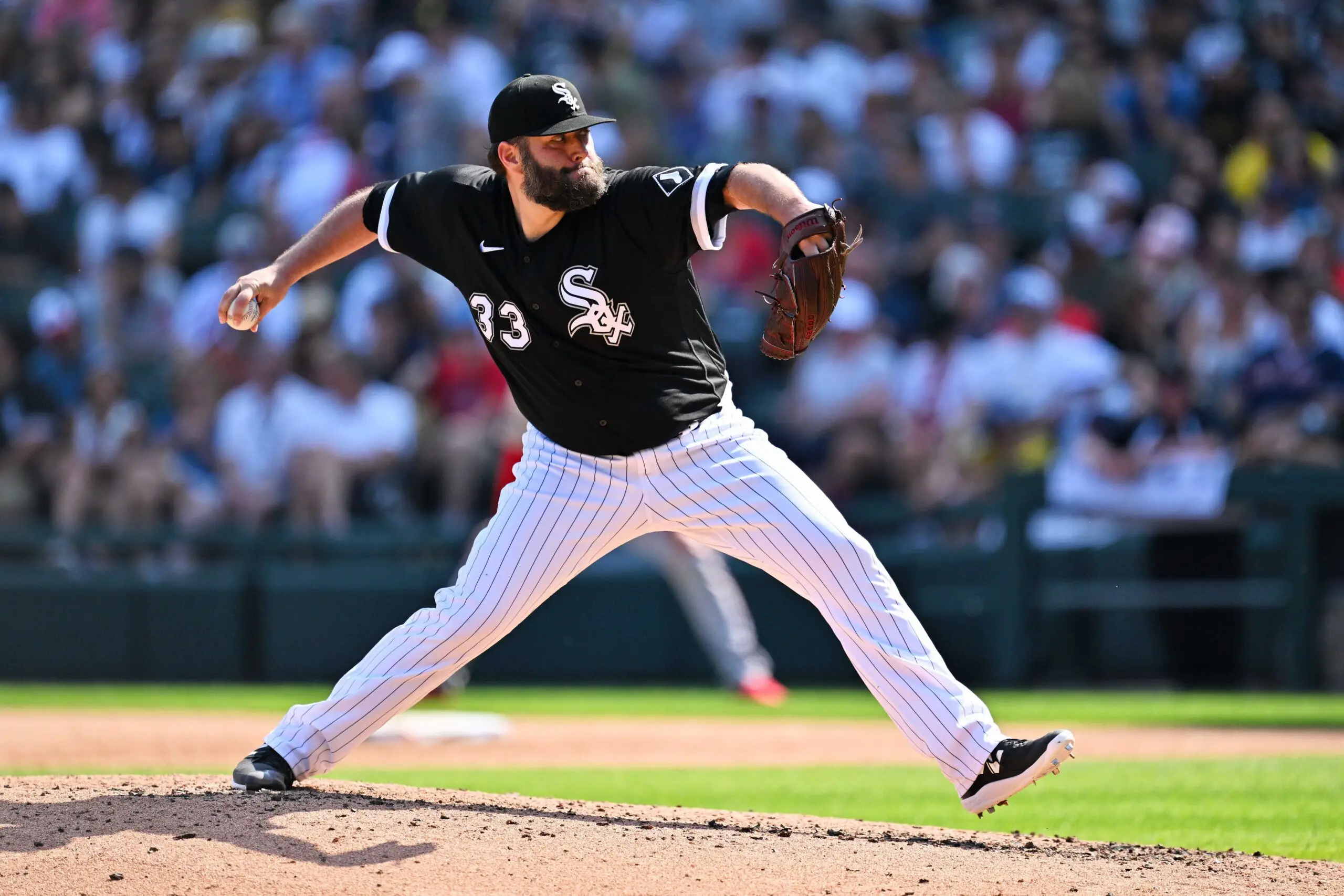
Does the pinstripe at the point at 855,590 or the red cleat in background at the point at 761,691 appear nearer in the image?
the pinstripe at the point at 855,590

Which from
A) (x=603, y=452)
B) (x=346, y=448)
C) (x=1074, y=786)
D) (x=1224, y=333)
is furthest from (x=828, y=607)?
(x=346, y=448)

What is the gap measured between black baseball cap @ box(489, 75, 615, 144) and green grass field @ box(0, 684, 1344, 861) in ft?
7.37

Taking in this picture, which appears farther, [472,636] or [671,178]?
[472,636]

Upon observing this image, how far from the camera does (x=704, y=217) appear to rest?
421 cm

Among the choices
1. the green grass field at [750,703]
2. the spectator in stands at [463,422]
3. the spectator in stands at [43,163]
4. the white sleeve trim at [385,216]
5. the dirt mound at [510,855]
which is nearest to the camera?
the dirt mound at [510,855]

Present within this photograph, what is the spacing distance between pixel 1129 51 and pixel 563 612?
6.03 metres

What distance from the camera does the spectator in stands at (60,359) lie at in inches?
498

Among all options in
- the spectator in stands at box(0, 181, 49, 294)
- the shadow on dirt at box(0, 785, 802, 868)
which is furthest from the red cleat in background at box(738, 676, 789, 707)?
the spectator in stands at box(0, 181, 49, 294)

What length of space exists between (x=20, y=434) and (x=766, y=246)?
5445 millimetres

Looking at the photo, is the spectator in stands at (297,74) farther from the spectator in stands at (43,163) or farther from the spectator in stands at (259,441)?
the spectator in stands at (259,441)

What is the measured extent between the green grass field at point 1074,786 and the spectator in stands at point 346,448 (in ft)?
7.34

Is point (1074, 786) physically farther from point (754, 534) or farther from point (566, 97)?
point (566, 97)

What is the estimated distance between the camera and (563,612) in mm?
11234

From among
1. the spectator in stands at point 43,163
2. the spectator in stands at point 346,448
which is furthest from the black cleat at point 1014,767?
the spectator in stands at point 43,163
